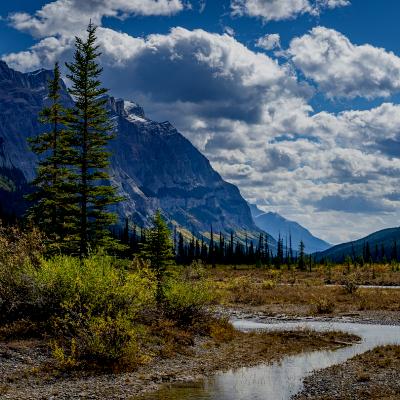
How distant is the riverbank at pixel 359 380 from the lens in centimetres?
1848

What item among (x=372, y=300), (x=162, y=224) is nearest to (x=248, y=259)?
(x=372, y=300)

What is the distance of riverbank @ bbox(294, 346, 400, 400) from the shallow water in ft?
2.48

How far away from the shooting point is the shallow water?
19.0 meters

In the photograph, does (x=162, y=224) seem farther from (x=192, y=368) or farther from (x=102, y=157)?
(x=192, y=368)

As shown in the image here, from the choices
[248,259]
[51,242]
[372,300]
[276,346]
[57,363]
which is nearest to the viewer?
[57,363]

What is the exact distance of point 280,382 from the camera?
21250mm

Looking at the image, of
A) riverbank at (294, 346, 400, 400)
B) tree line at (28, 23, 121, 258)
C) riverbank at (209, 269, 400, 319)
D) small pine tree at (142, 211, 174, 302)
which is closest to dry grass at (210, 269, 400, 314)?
riverbank at (209, 269, 400, 319)

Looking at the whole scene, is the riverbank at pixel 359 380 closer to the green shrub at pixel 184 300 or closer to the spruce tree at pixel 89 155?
the green shrub at pixel 184 300

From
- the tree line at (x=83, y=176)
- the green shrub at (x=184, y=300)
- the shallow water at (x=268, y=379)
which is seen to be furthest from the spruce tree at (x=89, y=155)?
the shallow water at (x=268, y=379)

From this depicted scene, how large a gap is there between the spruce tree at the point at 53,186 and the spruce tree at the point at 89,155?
0.99 meters

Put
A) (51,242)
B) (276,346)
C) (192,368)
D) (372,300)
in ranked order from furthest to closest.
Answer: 1. (372,300)
2. (51,242)
3. (276,346)
4. (192,368)

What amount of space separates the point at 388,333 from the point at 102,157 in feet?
76.4

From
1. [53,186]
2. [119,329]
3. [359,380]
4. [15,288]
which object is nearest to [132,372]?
[119,329]

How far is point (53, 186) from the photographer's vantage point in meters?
40.5
